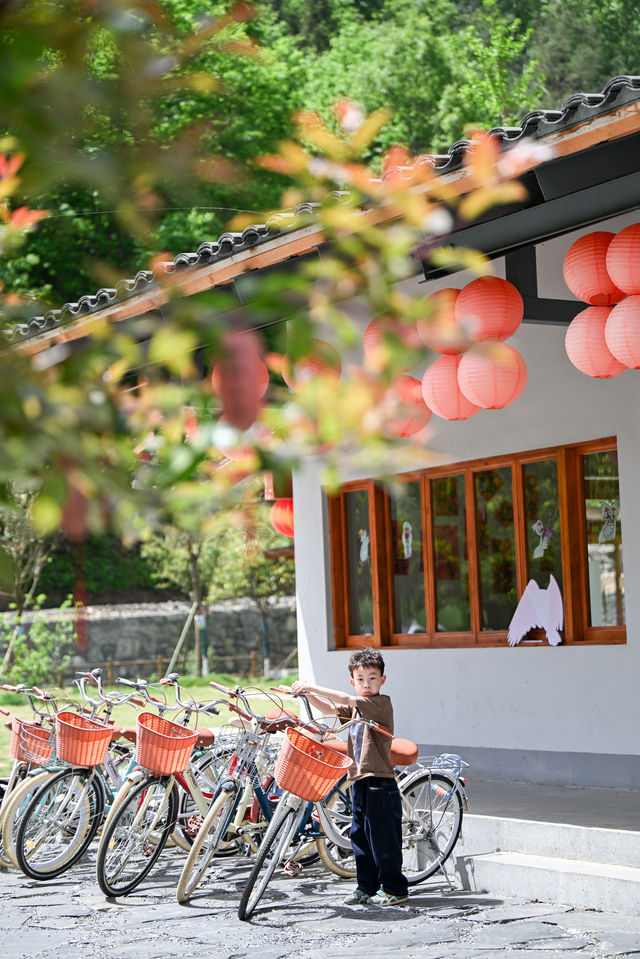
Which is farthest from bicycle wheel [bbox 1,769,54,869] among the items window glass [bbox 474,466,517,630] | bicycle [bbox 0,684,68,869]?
window glass [bbox 474,466,517,630]

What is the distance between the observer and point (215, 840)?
6.36m

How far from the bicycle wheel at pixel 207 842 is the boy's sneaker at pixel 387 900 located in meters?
0.85

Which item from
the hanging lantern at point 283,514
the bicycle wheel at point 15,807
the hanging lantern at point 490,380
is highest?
the hanging lantern at point 490,380

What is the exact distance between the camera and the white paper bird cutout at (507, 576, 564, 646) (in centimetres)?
872

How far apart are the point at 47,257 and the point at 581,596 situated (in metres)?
23.0

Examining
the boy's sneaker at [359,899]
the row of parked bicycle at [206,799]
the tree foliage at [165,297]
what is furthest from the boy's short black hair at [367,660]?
the tree foliage at [165,297]

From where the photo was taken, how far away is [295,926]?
5.89 m

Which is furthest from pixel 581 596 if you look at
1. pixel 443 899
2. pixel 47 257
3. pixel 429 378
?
pixel 47 257

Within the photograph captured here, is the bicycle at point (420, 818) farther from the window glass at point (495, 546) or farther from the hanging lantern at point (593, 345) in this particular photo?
the window glass at point (495, 546)

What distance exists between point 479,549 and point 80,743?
3750mm

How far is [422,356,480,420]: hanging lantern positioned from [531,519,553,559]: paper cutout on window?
1.81 meters

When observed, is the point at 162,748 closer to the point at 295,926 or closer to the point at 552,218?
the point at 295,926

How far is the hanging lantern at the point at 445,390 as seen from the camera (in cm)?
730

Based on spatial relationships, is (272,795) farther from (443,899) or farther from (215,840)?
(443,899)
